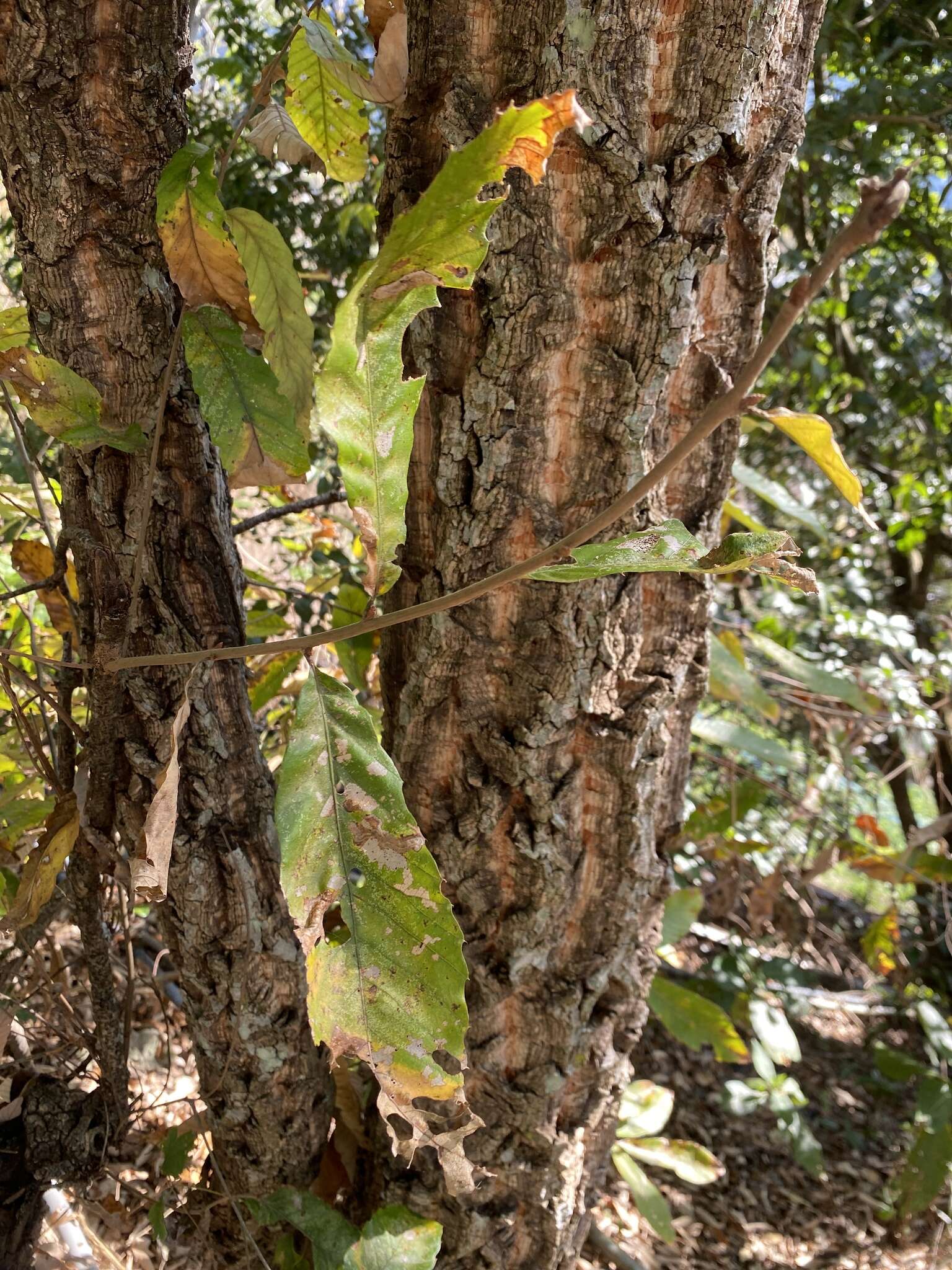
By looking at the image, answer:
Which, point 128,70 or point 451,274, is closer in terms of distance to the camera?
point 451,274

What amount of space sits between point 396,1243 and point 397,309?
862mm

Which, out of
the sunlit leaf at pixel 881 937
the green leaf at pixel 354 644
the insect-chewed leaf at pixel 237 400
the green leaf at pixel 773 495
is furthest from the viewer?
Result: the sunlit leaf at pixel 881 937

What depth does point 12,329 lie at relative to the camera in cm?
75

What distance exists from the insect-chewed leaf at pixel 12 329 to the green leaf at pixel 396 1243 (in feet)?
2.92

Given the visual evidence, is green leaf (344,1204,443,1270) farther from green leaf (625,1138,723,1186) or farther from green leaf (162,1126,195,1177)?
green leaf (625,1138,723,1186)

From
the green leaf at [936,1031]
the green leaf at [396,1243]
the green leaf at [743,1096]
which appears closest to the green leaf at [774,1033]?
the green leaf at [743,1096]

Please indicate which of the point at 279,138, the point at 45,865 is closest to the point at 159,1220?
the point at 45,865

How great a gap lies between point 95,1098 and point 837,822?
2.09m

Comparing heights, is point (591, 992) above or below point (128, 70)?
below

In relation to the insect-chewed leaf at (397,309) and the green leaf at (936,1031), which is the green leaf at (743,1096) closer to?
the green leaf at (936,1031)

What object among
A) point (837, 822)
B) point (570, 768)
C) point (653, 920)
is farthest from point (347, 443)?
point (837, 822)

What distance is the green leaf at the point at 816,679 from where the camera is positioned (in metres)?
1.38

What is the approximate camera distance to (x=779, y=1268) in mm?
1735

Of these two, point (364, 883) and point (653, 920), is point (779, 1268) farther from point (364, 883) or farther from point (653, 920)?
point (364, 883)
